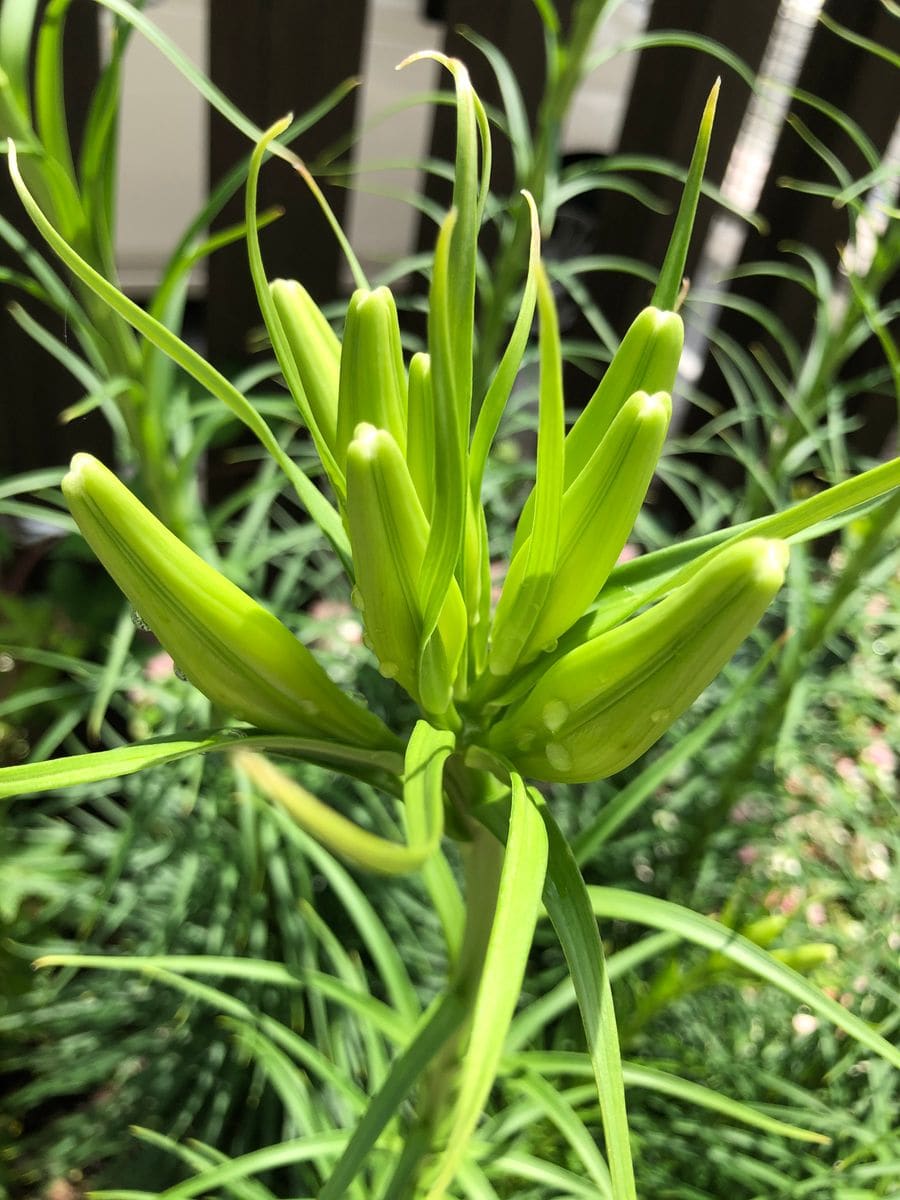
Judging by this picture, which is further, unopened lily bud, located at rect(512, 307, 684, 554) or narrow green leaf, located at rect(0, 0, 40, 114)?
narrow green leaf, located at rect(0, 0, 40, 114)

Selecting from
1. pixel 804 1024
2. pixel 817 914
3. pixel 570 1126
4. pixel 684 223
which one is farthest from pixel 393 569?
pixel 817 914

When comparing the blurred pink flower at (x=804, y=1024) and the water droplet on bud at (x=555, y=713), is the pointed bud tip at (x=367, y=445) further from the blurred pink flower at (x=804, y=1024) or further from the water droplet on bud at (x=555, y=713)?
the blurred pink flower at (x=804, y=1024)

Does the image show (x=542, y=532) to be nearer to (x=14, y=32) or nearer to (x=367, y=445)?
(x=367, y=445)

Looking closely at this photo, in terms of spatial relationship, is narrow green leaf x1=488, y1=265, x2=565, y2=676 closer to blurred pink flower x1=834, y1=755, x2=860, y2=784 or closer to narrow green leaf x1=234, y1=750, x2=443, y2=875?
narrow green leaf x1=234, y1=750, x2=443, y2=875

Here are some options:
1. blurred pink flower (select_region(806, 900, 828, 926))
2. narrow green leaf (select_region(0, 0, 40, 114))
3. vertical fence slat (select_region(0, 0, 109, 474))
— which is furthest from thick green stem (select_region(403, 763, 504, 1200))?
vertical fence slat (select_region(0, 0, 109, 474))

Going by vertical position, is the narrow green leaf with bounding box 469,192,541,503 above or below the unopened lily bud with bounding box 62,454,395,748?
above

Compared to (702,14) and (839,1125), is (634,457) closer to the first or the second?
(839,1125)

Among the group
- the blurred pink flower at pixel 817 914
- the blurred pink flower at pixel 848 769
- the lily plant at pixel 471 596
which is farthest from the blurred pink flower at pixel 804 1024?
the lily plant at pixel 471 596

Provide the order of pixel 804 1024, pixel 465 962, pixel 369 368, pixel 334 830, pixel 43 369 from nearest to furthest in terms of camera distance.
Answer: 1. pixel 334 830
2. pixel 369 368
3. pixel 465 962
4. pixel 804 1024
5. pixel 43 369
